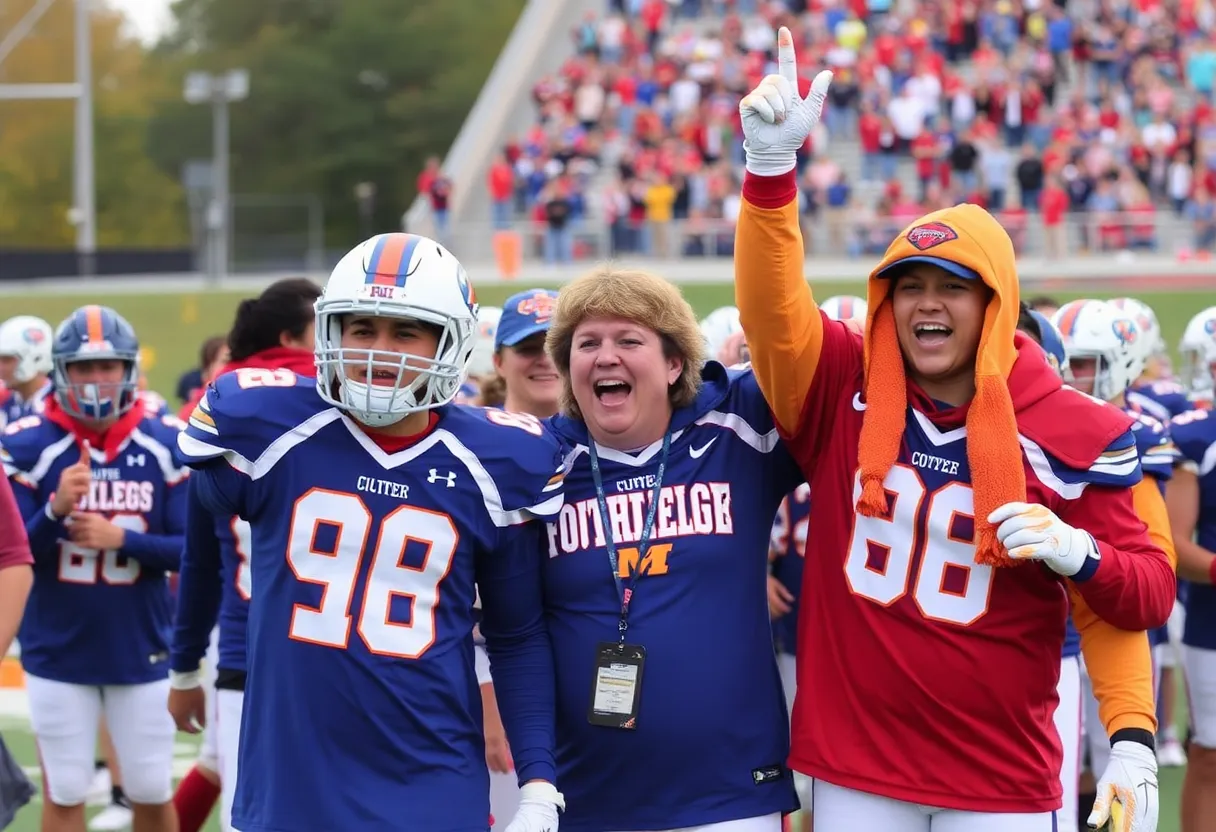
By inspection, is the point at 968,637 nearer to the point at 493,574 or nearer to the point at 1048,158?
the point at 493,574

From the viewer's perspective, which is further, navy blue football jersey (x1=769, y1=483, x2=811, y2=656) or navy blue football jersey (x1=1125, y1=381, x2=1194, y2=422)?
navy blue football jersey (x1=1125, y1=381, x2=1194, y2=422)

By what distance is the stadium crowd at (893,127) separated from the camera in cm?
2089

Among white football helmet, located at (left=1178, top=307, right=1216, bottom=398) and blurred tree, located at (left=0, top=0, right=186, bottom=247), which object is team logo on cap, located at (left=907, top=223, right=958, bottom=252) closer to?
white football helmet, located at (left=1178, top=307, right=1216, bottom=398)

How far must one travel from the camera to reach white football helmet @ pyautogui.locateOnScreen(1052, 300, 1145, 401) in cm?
575

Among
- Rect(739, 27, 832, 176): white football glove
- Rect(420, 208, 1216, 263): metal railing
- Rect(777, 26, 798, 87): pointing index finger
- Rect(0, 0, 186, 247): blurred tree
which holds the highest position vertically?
Rect(0, 0, 186, 247): blurred tree

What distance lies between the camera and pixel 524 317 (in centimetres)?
469

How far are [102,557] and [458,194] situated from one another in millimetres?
21502

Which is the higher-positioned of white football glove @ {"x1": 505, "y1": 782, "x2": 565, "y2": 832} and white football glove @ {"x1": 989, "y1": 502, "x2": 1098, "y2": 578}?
white football glove @ {"x1": 989, "y1": 502, "x2": 1098, "y2": 578}

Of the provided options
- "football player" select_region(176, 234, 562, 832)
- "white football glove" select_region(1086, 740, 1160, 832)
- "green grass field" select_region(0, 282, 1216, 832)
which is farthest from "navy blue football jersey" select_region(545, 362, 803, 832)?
"green grass field" select_region(0, 282, 1216, 832)

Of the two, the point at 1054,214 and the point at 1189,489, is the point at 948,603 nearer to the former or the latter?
the point at 1189,489

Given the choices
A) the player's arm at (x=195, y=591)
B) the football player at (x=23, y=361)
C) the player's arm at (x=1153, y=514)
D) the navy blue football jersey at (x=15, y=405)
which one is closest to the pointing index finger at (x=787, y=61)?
the player's arm at (x=1153, y=514)

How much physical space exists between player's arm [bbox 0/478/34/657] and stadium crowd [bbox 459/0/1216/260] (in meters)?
16.8

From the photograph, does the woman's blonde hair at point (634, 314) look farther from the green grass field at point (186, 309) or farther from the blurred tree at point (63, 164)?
the blurred tree at point (63, 164)

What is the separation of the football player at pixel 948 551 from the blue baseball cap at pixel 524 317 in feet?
3.89
